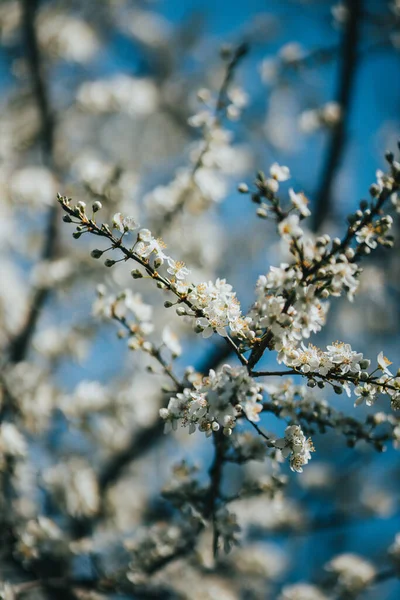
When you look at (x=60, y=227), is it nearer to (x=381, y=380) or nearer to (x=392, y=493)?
(x=381, y=380)

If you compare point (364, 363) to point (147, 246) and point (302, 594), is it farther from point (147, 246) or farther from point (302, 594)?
point (302, 594)

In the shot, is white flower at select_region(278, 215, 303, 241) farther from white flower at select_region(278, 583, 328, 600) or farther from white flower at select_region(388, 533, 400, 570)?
white flower at select_region(278, 583, 328, 600)

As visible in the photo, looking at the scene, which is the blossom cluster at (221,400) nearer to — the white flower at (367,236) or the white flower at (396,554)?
→ the white flower at (367,236)

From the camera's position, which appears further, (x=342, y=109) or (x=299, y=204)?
(x=342, y=109)

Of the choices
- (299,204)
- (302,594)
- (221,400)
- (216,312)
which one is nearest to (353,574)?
(302,594)

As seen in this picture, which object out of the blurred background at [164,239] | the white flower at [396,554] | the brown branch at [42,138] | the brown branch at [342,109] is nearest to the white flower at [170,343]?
the blurred background at [164,239]
